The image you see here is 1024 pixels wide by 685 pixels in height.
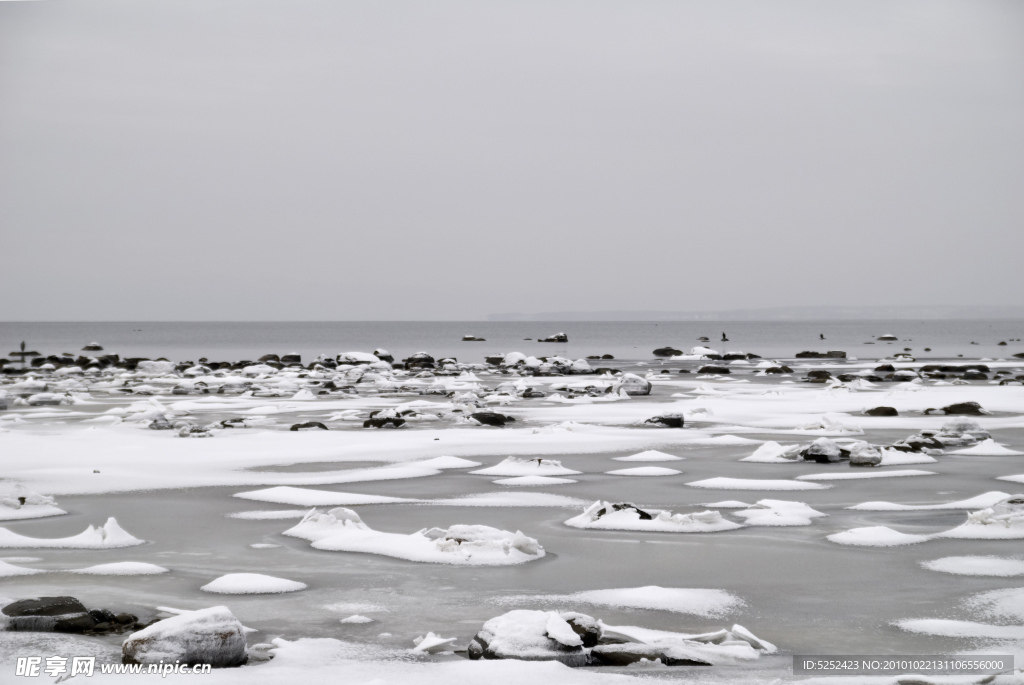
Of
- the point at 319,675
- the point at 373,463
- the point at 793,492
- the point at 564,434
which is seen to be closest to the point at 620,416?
the point at 564,434

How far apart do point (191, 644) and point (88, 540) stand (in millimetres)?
3877

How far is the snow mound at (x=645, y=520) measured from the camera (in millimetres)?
9172

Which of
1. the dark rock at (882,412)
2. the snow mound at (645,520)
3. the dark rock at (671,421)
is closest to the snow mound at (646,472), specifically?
the snow mound at (645,520)

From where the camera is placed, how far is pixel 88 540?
27.8ft

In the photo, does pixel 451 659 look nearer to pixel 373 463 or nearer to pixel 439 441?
pixel 373 463

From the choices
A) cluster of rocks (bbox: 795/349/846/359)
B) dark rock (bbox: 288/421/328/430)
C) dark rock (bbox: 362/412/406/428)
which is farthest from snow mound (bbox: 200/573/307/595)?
cluster of rocks (bbox: 795/349/846/359)

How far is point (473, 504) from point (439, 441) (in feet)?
19.8

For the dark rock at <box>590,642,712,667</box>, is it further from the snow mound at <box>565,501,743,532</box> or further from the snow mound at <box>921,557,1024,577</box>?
the snow mound at <box>565,501,743,532</box>

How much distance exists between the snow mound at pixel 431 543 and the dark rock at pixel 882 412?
46.8ft

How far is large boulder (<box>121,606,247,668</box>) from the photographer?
510 cm

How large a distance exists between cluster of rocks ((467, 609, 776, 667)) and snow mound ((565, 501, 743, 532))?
344 cm

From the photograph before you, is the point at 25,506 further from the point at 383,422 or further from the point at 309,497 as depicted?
the point at 383,422

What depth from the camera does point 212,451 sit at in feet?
50.2

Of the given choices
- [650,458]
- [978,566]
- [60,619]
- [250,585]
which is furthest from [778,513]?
[60,619]
